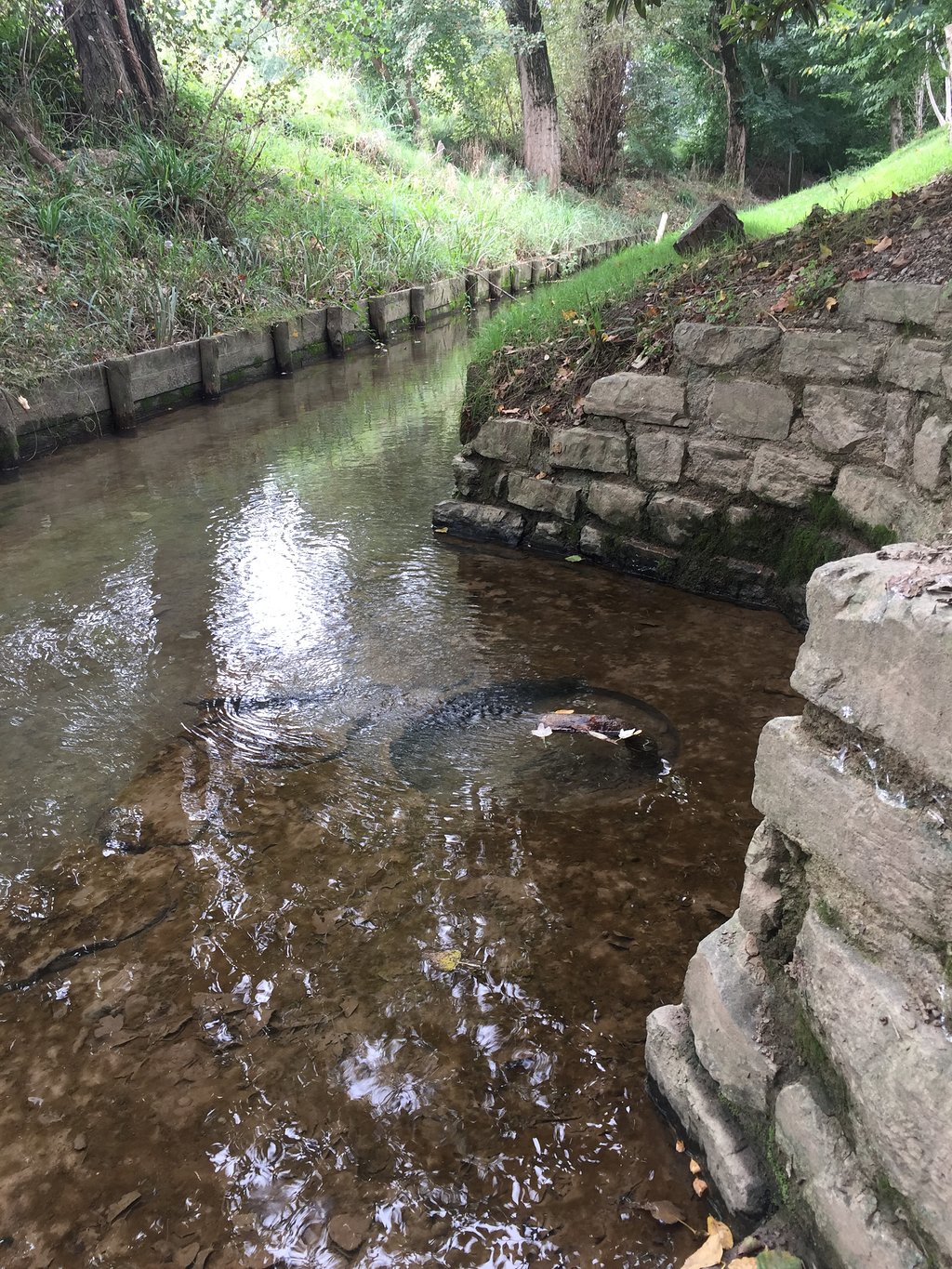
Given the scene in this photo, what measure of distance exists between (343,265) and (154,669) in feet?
30.6

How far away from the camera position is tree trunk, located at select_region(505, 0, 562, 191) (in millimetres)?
18344

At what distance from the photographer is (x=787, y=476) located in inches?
163

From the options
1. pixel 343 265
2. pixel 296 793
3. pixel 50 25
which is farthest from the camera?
pixel 343 265

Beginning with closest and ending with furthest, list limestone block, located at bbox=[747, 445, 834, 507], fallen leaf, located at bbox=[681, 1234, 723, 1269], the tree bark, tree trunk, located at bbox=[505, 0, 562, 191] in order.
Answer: fallen leaf, located at bbox=[681, 1234, 723, 1269] < limestone block, located at bbox=[747, 445, 834, 507] < the tree bark < tree trunk, located at bbox=[505, 0, 562, 191]

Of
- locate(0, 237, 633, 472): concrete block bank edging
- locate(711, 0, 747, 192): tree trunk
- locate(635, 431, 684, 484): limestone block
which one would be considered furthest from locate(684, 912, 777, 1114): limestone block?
locate(711, 0, 747, 192): tree trunk

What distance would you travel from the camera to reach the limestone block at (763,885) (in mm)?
1716

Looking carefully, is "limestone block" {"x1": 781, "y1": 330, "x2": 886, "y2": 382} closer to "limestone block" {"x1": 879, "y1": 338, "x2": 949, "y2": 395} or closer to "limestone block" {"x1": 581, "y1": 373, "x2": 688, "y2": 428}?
"limestone block" {"x1": 879, "y1": 338, "x2": 949, "y2": 395}

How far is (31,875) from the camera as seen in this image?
8.87 feet

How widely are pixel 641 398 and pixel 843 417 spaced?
103 cm

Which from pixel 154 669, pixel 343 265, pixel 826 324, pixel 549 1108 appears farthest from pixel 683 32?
pixel 549 1108

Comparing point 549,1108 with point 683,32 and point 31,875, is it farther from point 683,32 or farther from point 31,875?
point 683,32

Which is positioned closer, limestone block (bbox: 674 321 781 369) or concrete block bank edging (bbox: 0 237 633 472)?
limestone block (bbox: 674 321 781 369)

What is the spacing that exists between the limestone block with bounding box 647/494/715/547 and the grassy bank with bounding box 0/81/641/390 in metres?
5.23

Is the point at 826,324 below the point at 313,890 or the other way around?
the other way around
